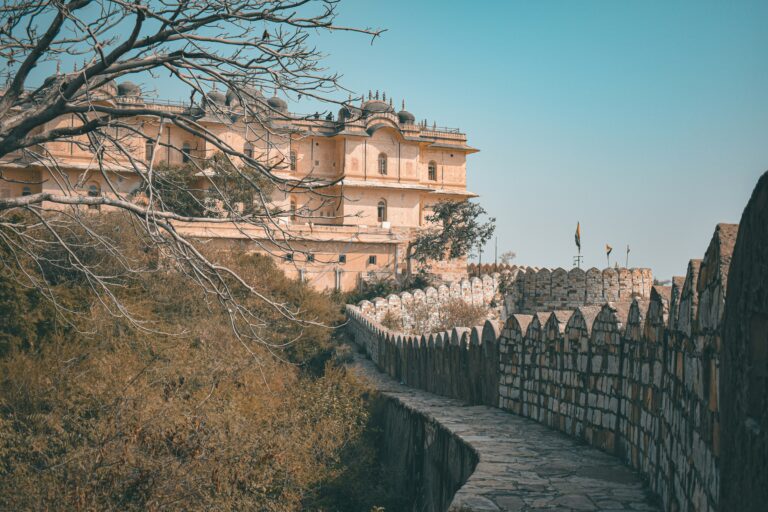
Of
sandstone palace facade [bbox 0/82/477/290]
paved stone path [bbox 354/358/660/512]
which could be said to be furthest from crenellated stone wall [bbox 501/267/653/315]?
paved stone path [bbox 354/358/660/512]

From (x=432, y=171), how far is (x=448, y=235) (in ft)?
31.1

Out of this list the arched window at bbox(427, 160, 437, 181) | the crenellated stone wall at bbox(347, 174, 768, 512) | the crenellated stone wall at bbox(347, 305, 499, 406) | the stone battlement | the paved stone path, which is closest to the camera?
the crenellated stone wall at bbox(347, 174, 768, 512)

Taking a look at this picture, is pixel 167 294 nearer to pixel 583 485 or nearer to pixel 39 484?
pixel 39 484

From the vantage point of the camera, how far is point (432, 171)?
2042 inches

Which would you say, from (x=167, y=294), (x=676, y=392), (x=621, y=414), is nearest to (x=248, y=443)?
(x=621, y=414)

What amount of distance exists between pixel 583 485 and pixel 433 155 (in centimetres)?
4691

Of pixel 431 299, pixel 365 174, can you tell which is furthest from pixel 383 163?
pixel 431 299

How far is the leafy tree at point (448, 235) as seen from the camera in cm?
4222

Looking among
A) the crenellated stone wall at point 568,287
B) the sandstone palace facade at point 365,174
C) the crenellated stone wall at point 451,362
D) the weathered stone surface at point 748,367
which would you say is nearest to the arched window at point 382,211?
the sandstone palace facade at point 365,174

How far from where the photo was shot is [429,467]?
924 cm

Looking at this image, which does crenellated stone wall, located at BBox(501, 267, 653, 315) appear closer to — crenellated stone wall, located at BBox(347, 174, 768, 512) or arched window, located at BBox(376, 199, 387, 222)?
arched window, located at BBox(376, 199, 387, 222)

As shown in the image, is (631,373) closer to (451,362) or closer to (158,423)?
(158,423)

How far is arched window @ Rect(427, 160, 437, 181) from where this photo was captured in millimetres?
51591

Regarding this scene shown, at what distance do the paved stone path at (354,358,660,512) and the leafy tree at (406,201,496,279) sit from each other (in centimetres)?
3299
